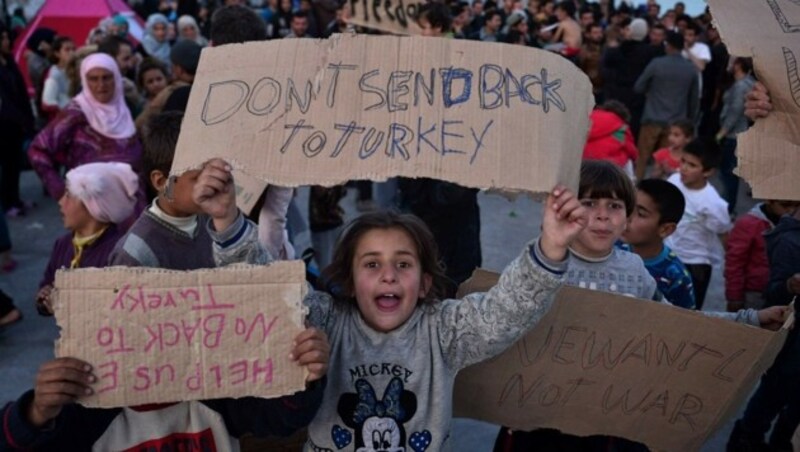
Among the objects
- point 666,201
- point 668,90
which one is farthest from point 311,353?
point 668,90

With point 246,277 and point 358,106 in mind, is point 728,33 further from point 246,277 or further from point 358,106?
point 246,277

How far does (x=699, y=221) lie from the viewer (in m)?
4.72

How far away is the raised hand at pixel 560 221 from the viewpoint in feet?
6.11

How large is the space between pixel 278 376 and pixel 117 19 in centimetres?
847

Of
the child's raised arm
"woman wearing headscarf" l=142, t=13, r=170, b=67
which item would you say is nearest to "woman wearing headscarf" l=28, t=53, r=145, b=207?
the child's raised arm

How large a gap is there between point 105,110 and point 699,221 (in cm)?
356

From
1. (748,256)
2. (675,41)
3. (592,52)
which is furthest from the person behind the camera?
(592,52)

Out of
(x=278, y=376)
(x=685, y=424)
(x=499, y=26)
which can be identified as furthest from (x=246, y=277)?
(x=499, y=26)

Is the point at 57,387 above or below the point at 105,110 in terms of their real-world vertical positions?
below

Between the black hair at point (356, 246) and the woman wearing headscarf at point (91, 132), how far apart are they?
2.92 metres

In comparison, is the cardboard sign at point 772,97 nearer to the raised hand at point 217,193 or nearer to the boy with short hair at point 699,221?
the raised hand at point 217,193

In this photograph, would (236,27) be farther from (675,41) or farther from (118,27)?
(675,41)

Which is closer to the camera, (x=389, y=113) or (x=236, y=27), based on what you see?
(x=389, y=113)

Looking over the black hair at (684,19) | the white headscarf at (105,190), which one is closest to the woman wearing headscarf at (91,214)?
→ the white headscarf at (105,190)
